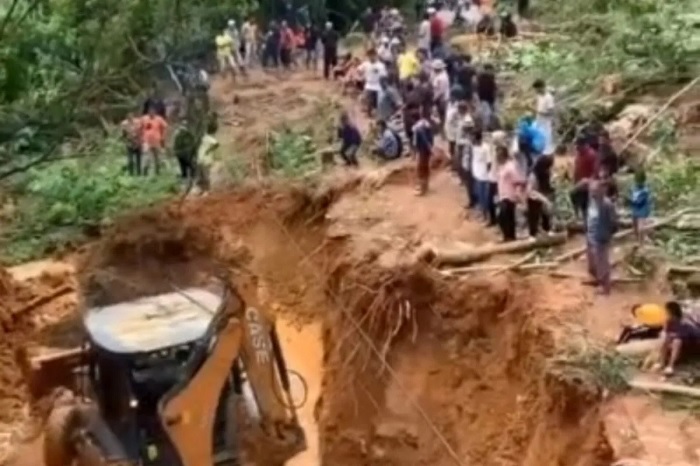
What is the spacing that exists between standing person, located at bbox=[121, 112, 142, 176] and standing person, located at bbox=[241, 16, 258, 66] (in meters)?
6.63

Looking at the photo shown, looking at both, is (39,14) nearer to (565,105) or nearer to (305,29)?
(565,105)

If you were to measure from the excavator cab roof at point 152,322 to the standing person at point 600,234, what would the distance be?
394 cm

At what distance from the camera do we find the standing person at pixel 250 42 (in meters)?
27.6

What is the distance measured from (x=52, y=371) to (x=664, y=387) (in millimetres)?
6020

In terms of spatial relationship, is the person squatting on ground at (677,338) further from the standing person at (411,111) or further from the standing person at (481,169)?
the standing person at (411,111)

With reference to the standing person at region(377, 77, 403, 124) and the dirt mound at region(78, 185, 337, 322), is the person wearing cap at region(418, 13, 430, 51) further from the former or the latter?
the dirt mound at region(78, 185, 337, 322)

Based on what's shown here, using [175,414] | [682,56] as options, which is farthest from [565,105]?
[175,414]

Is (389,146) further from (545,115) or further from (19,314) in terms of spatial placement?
(19,314)

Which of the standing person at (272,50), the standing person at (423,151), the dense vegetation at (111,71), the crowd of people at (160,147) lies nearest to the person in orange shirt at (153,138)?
the crowd of people at (160,147)

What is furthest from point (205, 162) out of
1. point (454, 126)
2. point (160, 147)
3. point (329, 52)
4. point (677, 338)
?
point (677, 338)

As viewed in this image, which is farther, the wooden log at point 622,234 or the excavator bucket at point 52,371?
the wooden log at point 622,234

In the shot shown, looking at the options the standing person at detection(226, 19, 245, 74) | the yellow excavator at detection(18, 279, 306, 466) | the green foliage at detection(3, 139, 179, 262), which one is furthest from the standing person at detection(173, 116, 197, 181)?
the yellow excavator at detection(18, 279, 306, 466)

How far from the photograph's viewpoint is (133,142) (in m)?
21.1

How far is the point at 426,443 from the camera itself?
1568 cm
